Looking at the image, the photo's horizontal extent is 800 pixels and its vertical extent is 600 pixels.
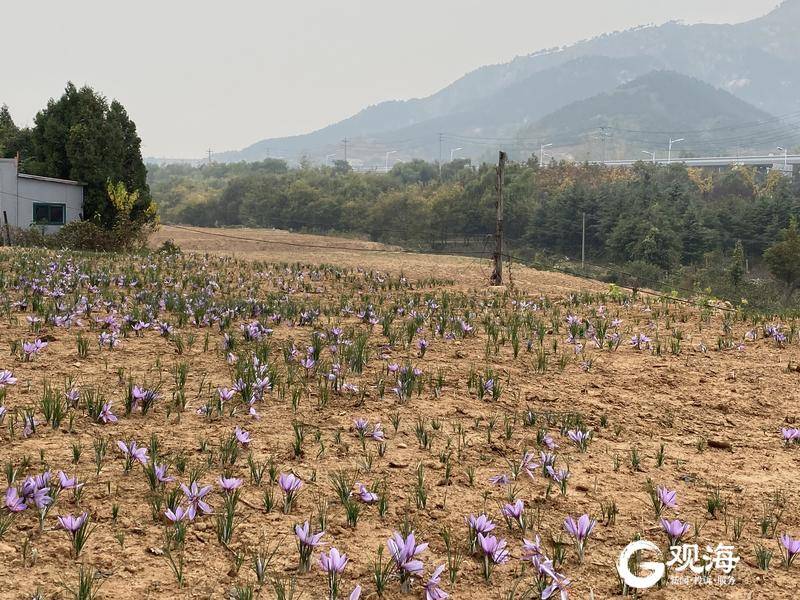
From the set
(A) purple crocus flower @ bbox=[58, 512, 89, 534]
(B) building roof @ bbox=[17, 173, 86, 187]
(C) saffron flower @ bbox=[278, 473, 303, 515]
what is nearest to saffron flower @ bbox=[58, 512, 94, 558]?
(A) purple crocus flower @ bbox=[58, 512, 89, 534]

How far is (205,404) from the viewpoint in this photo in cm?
516

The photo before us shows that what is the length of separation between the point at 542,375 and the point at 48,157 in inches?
1427

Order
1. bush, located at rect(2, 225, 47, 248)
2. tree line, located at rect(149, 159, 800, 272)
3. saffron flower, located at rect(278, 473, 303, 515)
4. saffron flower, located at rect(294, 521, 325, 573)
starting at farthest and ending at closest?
tree line, located at rect(149, 159, 800, 272), bush, located at rect(2, 225, 47, 248), saffron flower, located at rect(278, 473, 303, 515), saffron flower, located at rect(294, 521, 325, 573)

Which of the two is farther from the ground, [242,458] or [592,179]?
[592,179]

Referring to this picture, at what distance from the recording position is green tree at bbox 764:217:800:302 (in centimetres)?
5212

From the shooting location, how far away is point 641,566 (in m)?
3.06

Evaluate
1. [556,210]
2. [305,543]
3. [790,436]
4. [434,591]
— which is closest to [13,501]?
[305,543]

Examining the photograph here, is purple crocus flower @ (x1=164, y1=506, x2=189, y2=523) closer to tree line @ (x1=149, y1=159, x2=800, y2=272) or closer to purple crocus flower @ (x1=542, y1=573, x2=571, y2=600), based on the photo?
purple crocus flower @ (x1=542, y1=573, x2=571, y2=600)

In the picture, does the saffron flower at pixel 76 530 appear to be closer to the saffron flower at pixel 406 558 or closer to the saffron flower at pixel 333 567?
the saffron flower at pixel 333 567

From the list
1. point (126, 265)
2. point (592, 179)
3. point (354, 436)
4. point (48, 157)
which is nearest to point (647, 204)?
point (592, 179)

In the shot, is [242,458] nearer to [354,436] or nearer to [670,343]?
[354,436]

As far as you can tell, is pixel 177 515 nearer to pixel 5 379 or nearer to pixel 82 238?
pixel 5 379

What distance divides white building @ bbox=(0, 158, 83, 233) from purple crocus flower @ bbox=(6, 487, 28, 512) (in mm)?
32178

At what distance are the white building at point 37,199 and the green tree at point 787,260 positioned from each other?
5196 centimetres
